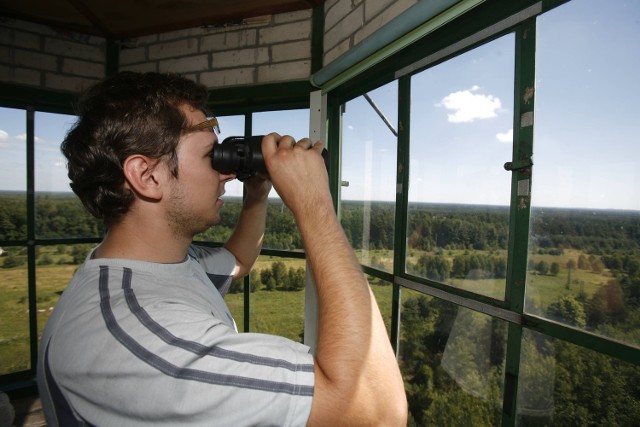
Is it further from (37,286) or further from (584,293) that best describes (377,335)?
(37,286)

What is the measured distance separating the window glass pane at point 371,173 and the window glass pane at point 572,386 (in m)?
0.75

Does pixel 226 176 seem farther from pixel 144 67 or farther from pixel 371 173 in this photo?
pixel 144 67

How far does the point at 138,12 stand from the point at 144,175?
1.81m

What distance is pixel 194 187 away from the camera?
895 mm

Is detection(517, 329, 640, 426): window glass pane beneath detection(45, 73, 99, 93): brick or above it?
beneath

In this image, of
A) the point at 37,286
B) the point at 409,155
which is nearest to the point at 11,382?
the point at 37,286

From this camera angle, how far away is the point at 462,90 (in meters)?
1.39

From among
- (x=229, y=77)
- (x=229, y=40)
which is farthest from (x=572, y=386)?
(x=229, y=40)

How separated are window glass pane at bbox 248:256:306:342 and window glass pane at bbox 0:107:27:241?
168cm

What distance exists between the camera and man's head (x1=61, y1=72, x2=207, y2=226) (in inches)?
34.0

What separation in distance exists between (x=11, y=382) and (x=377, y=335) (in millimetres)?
3024

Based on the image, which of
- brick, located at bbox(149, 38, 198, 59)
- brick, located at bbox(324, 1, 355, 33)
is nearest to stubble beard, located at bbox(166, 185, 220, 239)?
brick, located at bbox(324, 1, 355, 33)

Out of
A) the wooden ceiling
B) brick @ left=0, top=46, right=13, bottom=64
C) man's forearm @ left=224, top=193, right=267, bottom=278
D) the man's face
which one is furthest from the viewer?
brick @ left=0, top=46, right=13, bottom=64

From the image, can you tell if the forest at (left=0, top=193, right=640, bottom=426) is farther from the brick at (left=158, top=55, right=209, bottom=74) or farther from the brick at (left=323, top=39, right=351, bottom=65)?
the brick at (left=158, top=55, right=209, bottom=74)
